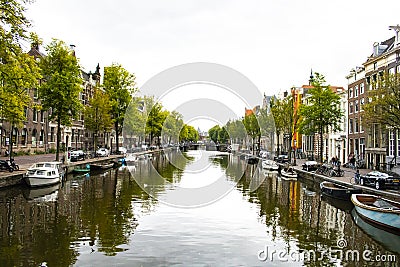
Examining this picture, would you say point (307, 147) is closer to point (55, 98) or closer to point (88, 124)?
Result: point (88, 124)

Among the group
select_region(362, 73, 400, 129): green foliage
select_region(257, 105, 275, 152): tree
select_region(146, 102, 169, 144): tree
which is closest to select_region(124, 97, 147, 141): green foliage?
select_region(146, 102, 169, 144): tree

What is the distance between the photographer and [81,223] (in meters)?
19.7

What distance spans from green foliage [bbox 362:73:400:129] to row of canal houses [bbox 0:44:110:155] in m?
30.6

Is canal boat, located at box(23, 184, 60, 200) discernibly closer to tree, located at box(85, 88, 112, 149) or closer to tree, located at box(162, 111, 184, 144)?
tree, located at box(85, 88, 112, 149)

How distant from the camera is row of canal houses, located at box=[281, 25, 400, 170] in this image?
144ft

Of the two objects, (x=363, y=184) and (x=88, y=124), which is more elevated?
(x=88, y=124)

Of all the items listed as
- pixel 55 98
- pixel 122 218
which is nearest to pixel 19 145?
pixel 55 98

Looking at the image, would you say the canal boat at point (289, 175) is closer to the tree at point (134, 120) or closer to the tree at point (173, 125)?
the tree at point (134, 120)

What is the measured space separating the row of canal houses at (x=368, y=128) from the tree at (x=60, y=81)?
30689 millimetres

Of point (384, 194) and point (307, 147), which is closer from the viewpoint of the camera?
point (384, 194)

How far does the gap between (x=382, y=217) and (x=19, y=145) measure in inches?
1794

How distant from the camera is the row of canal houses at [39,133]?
48.5m

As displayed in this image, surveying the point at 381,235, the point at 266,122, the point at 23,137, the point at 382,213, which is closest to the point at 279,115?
the point at 266,122

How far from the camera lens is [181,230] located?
19.3 meters
